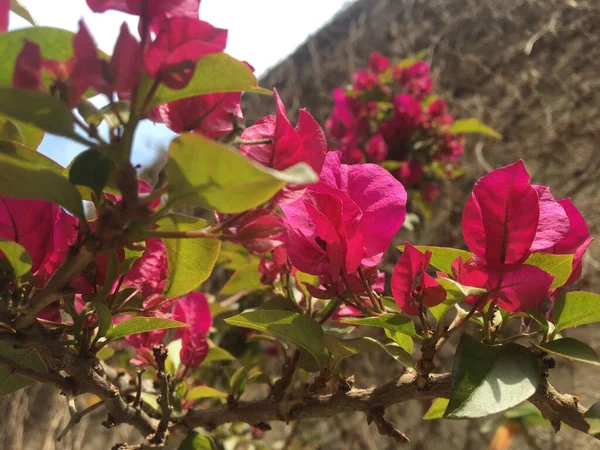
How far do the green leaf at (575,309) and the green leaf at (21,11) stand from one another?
45 centimetres

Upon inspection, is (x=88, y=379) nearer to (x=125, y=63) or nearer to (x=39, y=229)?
(x=39, y=229)

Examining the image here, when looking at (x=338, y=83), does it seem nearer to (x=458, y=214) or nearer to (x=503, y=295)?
(x=458, y=214)

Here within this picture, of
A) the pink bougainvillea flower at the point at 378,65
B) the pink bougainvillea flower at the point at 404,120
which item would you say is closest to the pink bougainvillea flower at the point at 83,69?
the pink bougainvillea flower at the point at 404,120

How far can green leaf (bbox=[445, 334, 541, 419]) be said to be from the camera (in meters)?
0.32

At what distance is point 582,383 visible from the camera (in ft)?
4.16

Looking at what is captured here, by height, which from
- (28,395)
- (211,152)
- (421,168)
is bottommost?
(421,168)

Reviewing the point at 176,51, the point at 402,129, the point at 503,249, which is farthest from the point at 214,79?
the point at 402,129

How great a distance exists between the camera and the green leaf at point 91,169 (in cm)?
26

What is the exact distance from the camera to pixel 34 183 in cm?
27

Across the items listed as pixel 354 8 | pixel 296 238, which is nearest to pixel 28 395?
pixel 296 238

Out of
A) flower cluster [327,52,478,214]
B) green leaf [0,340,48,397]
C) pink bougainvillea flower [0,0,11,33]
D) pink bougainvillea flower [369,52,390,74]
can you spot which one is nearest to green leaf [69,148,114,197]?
pink bougainvillea flower [0,0,11,33]

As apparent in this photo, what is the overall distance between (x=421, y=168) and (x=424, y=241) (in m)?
0.40

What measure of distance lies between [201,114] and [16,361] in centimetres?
28

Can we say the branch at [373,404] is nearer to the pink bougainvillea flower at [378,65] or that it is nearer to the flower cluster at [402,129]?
the flower cluster at [402,129]
